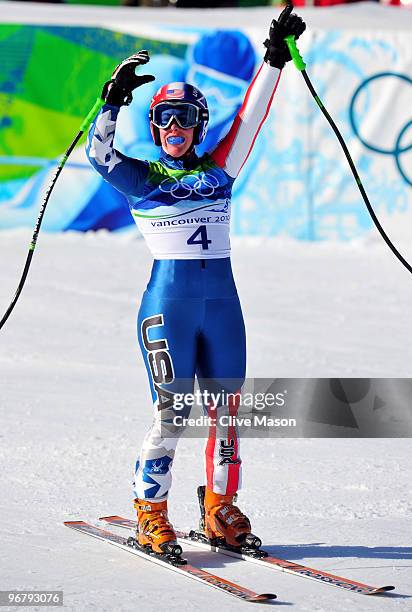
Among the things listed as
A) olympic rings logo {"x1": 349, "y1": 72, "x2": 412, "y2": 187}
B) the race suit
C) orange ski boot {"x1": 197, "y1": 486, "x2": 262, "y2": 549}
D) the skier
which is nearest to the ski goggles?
the skier

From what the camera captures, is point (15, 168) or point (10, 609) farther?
point (15, 168)

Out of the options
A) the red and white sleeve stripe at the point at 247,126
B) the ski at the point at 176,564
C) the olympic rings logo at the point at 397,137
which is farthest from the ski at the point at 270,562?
the olympic rings logo at the point at 397,137

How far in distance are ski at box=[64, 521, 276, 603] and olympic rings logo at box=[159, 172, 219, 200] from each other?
1.50 metres

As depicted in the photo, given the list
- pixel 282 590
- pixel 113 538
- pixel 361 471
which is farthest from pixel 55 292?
pixel 282 590

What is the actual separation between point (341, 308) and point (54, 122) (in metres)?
4.27

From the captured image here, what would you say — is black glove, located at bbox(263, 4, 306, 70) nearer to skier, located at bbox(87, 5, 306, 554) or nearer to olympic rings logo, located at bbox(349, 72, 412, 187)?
skier, located at bbox(87, 5, 306, 554)

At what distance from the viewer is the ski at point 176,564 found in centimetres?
442

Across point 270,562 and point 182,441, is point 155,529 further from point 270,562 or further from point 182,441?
point 182,441

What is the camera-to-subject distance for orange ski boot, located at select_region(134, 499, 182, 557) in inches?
193

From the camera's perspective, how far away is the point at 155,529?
195 inches

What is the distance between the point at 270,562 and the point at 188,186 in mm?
1606

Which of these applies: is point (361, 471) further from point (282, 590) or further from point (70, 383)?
point (70, 383)

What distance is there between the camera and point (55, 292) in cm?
1088

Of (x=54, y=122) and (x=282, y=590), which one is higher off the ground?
(x=54, y=122)
